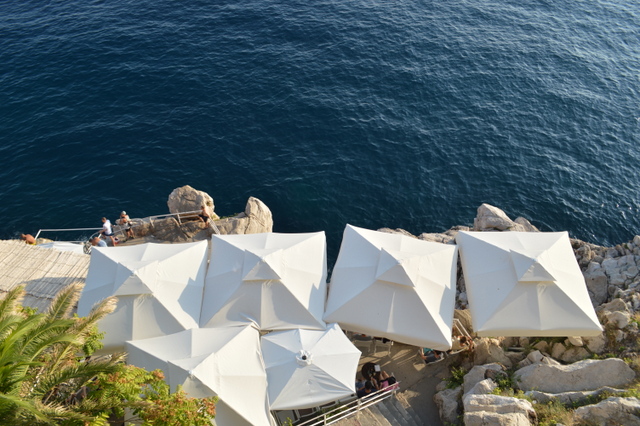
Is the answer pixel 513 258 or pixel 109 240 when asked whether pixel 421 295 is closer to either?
pixel 513 258

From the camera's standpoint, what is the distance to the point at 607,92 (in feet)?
152

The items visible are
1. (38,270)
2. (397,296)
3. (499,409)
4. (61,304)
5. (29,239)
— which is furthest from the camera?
(29,239)

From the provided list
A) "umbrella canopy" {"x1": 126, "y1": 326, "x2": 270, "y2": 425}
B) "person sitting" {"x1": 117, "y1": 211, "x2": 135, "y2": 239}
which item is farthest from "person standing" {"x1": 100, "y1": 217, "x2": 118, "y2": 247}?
"umbrella canopy" {"x1": 126, "y1": 326, "x2": 270, "y2": 425}

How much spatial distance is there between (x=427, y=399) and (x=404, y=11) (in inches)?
1899

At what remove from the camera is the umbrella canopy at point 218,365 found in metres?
17.0

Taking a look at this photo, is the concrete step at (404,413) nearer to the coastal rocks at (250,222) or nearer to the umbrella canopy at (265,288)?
the umbrella canopy at (265,288)

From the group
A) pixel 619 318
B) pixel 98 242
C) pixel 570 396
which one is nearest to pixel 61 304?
pixel 98 242

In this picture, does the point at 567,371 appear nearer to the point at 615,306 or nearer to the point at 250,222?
the point at 615,306

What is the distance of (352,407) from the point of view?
61.9 feet

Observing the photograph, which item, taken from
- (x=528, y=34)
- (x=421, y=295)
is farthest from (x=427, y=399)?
(x=528, y=34)

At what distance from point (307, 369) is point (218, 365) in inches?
131

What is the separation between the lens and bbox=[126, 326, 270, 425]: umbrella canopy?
17.0 metres

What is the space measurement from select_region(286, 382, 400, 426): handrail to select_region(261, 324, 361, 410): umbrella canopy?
1.87 ft

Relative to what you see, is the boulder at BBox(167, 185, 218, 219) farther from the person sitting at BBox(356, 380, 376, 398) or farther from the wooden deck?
the person sitting at BBox(356, 380, 376, 398)
